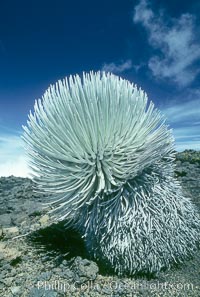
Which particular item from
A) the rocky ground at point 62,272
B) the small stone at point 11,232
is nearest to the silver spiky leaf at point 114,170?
the rocky ground at point 62,272

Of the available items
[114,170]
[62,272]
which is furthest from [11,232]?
[114,170]

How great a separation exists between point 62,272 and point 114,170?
2.62 feet

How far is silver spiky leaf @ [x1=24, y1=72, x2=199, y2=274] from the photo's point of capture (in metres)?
2.45

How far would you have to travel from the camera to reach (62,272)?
2561 millimetres

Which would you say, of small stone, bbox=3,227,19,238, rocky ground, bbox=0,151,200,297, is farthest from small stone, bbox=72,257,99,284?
small stone, bbox=3,227,19,238

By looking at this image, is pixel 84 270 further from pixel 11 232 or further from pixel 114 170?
pixel 11 232

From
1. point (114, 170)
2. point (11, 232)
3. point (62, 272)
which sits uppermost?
point (114, 170)

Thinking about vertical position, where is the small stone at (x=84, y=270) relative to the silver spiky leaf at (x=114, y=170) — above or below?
below

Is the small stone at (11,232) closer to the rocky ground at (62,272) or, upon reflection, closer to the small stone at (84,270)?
the rocky ground at (62,272)

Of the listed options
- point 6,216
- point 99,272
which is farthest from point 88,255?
point 6,216

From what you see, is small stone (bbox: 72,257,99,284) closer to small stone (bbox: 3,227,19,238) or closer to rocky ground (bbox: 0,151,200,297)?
rocky ground (bbox: 0,151,200,297)

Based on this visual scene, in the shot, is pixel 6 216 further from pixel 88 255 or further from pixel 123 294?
pixel 123 294

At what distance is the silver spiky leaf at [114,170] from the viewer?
245 centimetres

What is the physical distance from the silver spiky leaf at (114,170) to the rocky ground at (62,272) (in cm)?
10
